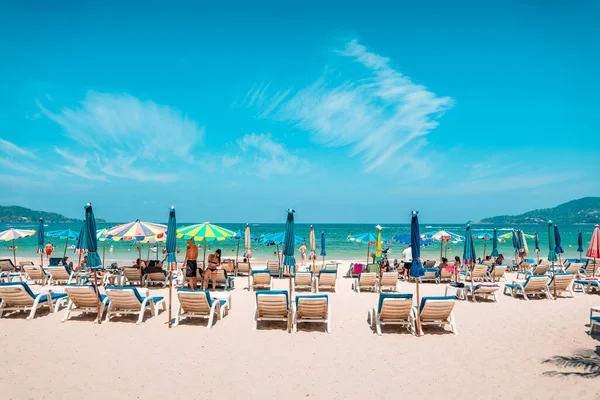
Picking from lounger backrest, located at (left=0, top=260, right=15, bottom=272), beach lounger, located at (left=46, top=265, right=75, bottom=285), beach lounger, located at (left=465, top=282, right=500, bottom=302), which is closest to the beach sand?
beach lounger, located at (left=465, top=282, right=500, bottom=302)

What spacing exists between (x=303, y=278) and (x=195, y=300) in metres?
5.02

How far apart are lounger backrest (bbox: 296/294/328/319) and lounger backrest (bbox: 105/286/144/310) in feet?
10.8

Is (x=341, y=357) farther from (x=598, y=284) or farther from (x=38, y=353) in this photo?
(x=598, y=284)

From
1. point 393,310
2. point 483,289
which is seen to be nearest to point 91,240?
point 393,310

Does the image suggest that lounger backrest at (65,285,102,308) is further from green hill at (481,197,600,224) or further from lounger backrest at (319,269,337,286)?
green hill at (481,197,600,224)

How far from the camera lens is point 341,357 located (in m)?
5.97

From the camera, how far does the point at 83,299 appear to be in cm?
802

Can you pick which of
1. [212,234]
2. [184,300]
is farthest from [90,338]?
[212,234]

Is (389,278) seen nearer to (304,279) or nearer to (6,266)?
(304,279)

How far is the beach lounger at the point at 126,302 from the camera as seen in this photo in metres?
7.83

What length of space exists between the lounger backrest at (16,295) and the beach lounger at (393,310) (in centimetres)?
718

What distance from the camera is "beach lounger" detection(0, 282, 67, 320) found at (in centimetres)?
804

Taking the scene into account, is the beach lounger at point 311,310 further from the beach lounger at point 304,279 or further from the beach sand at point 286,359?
the beach lounger at point 304,279

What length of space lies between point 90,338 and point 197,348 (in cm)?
203
